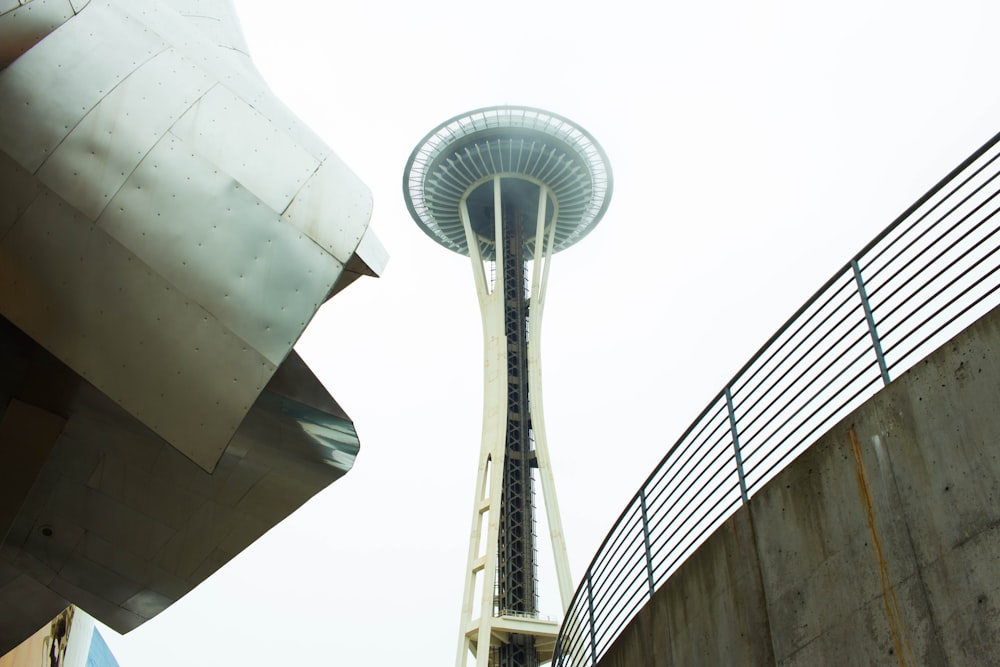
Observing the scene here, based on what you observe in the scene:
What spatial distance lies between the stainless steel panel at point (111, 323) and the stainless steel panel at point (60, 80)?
1.74 feet

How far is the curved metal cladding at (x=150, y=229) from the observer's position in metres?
6.65

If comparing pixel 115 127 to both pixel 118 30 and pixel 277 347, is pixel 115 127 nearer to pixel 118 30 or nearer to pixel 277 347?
pixel 118 30

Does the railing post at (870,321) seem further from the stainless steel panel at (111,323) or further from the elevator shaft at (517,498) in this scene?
the elevator shaft at (517,498)

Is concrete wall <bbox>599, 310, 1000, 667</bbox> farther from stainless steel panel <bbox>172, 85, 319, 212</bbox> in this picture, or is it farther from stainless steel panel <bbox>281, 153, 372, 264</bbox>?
stainless steel panel <bbox>172, 85, 319, 212</bbox>

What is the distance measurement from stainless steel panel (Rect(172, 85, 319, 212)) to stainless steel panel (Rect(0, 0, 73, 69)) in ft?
4.16

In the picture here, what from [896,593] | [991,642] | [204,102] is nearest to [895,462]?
[896,593]

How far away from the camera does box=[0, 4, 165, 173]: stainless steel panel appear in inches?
264

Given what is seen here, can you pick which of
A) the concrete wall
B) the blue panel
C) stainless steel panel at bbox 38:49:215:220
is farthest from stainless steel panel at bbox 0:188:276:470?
the blue panel

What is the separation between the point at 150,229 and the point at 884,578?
225 inches

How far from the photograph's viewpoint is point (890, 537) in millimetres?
5410

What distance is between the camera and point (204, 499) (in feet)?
29.7

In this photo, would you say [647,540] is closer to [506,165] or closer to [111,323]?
[111,323]

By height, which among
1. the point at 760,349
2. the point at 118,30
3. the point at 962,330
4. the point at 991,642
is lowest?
the point at 991,642

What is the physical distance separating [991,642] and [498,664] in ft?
136
